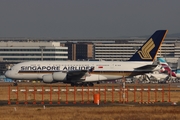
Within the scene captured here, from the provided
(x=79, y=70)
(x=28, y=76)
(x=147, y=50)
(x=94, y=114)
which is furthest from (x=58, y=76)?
(x=94, y=114)

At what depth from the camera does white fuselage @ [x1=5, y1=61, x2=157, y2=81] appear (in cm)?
8262

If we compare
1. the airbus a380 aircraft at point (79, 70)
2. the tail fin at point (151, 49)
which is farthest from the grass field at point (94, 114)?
the tail fin at point (151, 49)

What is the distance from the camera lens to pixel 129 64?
8362 centimetres

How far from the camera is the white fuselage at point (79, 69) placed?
82.6m

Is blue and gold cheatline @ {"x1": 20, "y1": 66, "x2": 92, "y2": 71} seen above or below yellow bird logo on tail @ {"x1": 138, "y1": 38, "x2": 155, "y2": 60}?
below

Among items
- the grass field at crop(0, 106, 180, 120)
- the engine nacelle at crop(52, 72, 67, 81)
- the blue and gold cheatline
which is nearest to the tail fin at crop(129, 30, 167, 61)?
the blue and gold cheatline

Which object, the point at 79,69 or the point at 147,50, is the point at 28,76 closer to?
the point at 79,69

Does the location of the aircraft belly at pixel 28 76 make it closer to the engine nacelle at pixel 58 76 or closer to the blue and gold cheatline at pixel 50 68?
the blue and gold cheatline at pixel 50 68

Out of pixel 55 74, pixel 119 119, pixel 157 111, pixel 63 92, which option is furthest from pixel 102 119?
pixel 55 74

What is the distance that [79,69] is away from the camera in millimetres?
83812

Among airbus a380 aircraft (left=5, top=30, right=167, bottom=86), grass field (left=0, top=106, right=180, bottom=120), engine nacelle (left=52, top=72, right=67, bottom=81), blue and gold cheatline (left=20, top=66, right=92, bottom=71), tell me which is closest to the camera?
grass field (left=0, top=106, right=180, bottom=120)

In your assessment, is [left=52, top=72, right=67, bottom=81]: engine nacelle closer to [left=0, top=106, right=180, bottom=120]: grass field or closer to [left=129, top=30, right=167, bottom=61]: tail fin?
[left=129, top=30, right=167, bottom=61]: tail fin

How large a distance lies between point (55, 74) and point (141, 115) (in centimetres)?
4622

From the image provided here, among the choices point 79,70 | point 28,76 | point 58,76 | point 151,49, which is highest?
point 151,49
